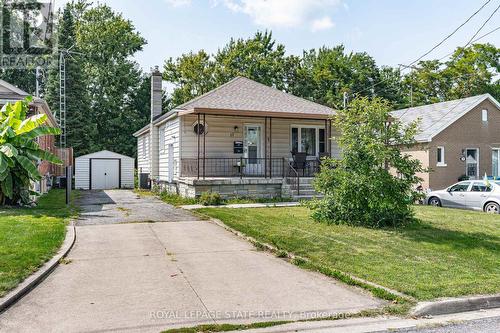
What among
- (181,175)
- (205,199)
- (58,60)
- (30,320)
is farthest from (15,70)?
(30,320)

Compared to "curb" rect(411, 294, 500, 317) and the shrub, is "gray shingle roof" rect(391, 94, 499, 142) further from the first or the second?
"curb" rect(411, 294, 500, 317)

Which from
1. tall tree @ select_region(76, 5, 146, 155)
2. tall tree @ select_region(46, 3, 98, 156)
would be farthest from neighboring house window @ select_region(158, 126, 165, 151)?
tall tree @ select_region(76, 5, 146, 155)

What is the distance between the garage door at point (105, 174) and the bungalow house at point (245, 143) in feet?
31.5

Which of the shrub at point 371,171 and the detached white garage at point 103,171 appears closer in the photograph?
the shrub at point 371,171

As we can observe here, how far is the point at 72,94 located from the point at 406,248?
32.7m

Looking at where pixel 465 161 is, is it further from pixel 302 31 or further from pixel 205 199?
pixel 205 199

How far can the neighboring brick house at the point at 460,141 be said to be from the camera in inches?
890

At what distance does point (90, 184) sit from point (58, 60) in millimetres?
13581

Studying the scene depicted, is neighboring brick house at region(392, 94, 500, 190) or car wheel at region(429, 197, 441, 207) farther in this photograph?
neighboring brick house at region(392, 94, 500, 190)

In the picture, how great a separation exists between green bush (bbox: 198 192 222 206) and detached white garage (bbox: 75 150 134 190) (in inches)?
624

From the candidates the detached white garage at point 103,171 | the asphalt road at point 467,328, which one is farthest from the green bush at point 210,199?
the detached white garage at point 103,171

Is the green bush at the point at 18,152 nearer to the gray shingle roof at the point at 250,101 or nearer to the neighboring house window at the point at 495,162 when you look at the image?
the gray shingle roof at the point at 250,101

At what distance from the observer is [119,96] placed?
41.4 m

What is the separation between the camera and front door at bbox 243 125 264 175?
18625 millimetres
